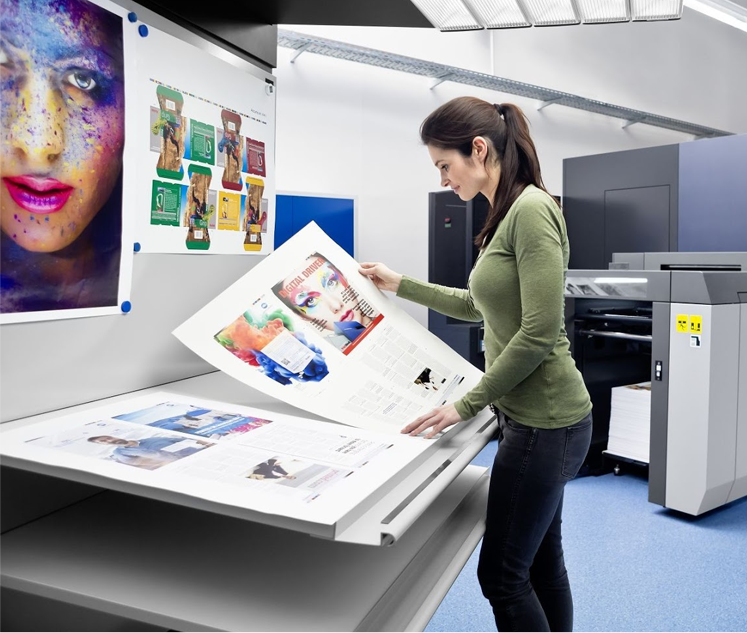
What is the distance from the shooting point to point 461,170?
1.13 metres

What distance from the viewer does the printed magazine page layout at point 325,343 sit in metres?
0.94

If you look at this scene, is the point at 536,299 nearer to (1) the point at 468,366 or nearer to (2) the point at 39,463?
(1) the point at 468,366

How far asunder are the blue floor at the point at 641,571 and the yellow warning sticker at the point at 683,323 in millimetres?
711

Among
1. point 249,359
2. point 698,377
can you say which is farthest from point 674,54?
point 249,359

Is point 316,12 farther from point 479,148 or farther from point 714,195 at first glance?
point 714,195

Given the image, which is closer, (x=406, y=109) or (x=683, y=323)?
(x=683, y=323)

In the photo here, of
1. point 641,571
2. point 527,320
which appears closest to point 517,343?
point 527,320

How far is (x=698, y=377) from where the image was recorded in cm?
229

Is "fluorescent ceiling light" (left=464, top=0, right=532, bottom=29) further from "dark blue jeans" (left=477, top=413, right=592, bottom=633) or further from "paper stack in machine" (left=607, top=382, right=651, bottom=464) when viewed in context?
"paper stack in machine" (left=607, top=382, right=651, bottom=464)

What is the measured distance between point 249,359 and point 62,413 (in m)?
0.26

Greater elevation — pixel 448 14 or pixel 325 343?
pixel 448 14

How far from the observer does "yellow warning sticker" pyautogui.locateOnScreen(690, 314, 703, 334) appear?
2267 mm

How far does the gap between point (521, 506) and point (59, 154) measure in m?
0.85

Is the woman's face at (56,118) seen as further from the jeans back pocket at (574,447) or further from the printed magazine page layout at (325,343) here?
the jeans back pocket at (574,447)
